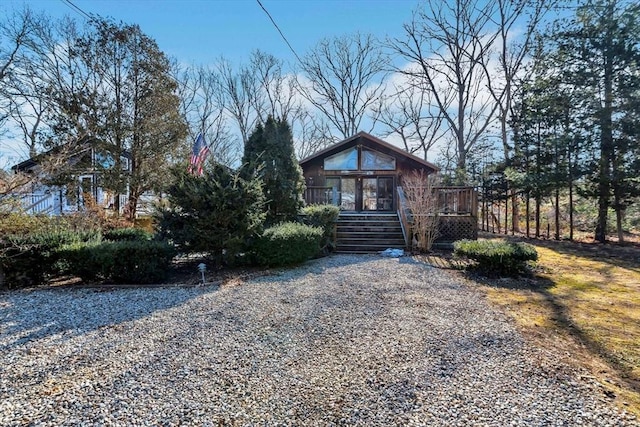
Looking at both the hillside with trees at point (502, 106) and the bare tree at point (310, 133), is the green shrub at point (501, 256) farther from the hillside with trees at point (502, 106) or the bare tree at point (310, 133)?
the bare tree at point (310, 133)

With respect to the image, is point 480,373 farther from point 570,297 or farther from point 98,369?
point 570,297

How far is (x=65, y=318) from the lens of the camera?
4.21 meters

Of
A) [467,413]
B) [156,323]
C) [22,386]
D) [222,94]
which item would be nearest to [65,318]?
[156,323]

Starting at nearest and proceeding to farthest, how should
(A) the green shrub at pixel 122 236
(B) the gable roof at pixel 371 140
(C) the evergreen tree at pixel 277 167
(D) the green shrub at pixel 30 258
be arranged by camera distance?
(D) the green shrub at pixel 30 258 → (A) the green shrub at pixel 122 236 → (C) the evergreen tree at pixel 277 167 → (B) the gable roof at pixel 371 140

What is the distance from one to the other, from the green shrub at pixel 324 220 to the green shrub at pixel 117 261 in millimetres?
4363

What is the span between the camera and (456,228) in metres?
10.4

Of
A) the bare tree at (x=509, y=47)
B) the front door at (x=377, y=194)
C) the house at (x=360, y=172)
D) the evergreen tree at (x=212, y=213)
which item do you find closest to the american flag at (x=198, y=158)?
the evergreen tree at (x=212, y=213)

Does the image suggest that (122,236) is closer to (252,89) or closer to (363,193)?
(363,193)

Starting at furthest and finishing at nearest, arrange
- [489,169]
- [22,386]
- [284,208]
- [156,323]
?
[489,169], [284,208], [156,323], [22,386]

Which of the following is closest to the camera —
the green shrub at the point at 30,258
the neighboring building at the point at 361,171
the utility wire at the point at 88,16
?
the green shrub at the point at 30,258

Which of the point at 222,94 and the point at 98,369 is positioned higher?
the point at 222,94

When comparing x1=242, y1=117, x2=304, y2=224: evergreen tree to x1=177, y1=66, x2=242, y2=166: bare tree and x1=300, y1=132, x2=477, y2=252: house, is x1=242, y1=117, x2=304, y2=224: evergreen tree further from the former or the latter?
x1=177, y1=66, x2=242, y2=166: bare tree

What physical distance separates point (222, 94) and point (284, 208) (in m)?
22.0

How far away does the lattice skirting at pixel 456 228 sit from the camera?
10.3m
